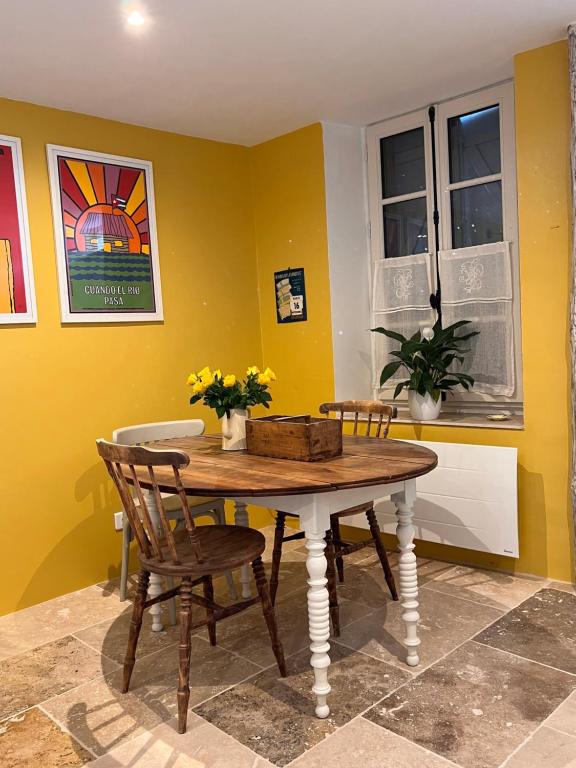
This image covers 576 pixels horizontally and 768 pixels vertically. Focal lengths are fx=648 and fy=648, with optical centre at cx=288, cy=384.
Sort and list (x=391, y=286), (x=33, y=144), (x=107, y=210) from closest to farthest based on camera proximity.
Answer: (x=33, y=144), (x=107, y=210), (x=391, y=286)

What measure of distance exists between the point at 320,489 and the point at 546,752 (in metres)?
1.01

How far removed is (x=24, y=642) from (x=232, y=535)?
116 centimetres

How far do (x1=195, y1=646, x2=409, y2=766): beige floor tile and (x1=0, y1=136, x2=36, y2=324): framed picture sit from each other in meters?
2.01

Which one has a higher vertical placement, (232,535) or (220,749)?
(232,535)

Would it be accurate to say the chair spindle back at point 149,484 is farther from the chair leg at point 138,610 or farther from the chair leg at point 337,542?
the chair leg at point 337,542

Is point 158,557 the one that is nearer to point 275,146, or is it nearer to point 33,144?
point 33,144

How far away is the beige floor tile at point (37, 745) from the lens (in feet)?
6.52

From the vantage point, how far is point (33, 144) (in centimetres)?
320

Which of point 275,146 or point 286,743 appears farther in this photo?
point 275,146

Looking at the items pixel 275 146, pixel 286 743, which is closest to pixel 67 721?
pixel 286 743

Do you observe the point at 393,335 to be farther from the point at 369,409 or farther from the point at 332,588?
the point at 332,588

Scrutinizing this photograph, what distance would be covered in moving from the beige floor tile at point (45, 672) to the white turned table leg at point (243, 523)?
738 millimetres

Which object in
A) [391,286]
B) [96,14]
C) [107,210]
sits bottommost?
[391,286]

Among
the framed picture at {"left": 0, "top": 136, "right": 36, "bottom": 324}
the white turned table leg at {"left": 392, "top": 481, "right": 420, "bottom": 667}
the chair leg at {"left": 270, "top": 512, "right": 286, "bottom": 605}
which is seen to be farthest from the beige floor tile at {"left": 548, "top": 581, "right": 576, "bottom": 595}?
the framed picture at {"left": 0, "top": 136, "right": 36, "bottom": 324}
